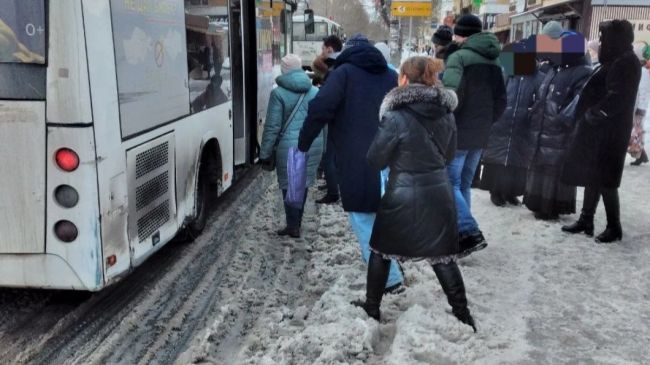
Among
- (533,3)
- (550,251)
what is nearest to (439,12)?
(533,3)

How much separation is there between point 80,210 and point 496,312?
2840 millimetres

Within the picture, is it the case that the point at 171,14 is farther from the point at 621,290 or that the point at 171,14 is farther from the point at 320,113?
the point at 621,290

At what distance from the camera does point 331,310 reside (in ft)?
13.8

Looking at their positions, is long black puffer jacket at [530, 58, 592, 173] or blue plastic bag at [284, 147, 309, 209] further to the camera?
long black puffer jacket at [530, 58, 592, 173]

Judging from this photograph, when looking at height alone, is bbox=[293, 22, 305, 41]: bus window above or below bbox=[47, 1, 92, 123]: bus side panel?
above

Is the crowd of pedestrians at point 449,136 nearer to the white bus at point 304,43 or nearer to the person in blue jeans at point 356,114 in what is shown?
the person in blue jeans at point 356,114

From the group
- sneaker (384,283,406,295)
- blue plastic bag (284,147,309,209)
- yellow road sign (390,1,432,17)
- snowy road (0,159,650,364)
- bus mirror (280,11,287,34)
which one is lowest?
snowy road (0,159,650,364)

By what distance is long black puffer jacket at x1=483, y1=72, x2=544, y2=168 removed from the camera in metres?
6.50

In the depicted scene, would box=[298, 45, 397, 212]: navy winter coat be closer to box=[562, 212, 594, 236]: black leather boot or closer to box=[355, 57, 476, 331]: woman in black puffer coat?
box=[355, 57, 476, 331]: woman in black puffer coat

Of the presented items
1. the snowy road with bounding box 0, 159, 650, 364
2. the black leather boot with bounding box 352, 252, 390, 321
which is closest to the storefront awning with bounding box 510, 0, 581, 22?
the snowy road with bounding box 0, 159, 650, 364

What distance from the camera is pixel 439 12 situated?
254 feet

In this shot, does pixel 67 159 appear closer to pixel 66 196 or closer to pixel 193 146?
pixel 66 196

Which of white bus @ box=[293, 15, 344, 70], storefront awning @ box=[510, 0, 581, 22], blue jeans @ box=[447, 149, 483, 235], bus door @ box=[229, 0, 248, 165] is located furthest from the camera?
white bus @ box=[293, 15, 344, 70]

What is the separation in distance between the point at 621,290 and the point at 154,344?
3496 mm
